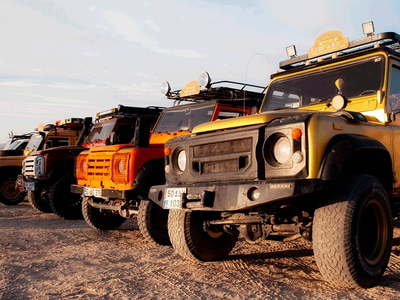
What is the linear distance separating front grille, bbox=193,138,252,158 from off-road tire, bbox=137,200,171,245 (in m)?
1.81

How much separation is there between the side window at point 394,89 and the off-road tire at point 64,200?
638 cm

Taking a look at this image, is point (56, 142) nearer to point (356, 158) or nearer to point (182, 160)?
point (182, 160)

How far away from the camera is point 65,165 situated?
9.38m

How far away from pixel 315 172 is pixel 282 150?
1.15ft

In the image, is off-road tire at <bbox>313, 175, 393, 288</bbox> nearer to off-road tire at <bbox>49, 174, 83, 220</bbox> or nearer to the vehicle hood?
the vehicle hood

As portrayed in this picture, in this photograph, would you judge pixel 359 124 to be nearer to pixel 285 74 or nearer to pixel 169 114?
pixel 285 74

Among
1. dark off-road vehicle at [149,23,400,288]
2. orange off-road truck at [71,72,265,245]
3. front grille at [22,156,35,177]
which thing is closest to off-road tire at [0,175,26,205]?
front grille at [22,156,35,177]

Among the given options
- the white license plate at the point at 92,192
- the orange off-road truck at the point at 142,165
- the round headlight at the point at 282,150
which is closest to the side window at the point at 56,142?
the orange off-road truck at the point at 142,165

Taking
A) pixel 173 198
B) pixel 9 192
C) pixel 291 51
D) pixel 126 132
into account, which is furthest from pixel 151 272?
pixel 9 192

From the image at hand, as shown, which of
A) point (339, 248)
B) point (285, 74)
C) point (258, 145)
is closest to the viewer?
point (339, 248)

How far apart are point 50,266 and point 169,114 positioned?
3893 millimetres

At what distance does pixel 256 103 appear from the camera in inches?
308

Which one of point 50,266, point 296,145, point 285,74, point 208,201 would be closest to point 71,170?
point 50,266

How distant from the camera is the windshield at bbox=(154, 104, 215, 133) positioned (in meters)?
7.35
